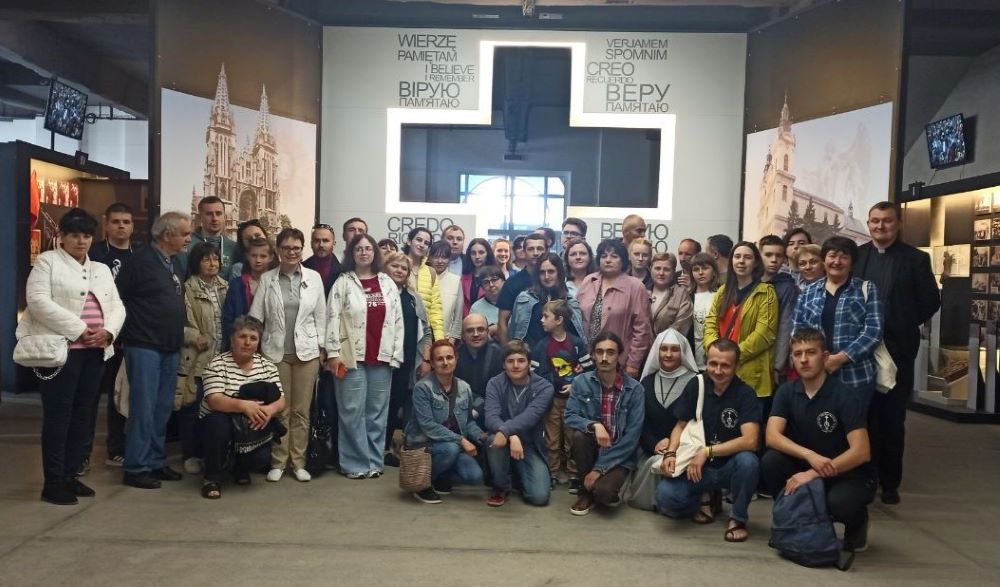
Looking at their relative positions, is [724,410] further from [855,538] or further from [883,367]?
[883,367]

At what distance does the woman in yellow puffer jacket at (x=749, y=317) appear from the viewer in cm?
427

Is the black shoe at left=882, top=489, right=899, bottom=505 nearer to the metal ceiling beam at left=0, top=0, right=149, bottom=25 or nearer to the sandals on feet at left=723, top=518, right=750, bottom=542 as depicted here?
the sandals on feet at left=723, top=518, right=750, bottom=542

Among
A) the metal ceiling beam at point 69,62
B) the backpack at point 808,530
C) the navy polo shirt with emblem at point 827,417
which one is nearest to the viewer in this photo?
the backpack at point 808,530

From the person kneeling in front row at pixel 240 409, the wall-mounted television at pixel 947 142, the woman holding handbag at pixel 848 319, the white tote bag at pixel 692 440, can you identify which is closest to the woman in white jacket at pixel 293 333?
the person kneeling in front row at pixel 240 409

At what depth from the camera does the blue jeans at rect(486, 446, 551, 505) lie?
161 inches

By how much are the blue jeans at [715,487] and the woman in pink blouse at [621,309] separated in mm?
881

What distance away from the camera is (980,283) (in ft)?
26.7

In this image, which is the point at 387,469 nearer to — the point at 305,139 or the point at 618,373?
the point at 618,373

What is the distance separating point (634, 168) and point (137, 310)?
10384 millimetres

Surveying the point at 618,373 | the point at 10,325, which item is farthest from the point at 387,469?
the point at 10,325

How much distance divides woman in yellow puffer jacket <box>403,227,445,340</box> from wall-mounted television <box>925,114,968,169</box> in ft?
23.5

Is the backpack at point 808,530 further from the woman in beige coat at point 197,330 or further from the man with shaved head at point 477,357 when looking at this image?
the woman in beige coat at point 197,330

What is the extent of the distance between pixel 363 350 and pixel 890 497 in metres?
3.06

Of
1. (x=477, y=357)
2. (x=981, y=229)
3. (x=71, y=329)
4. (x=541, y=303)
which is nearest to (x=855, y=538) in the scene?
(x=541, y=303)
